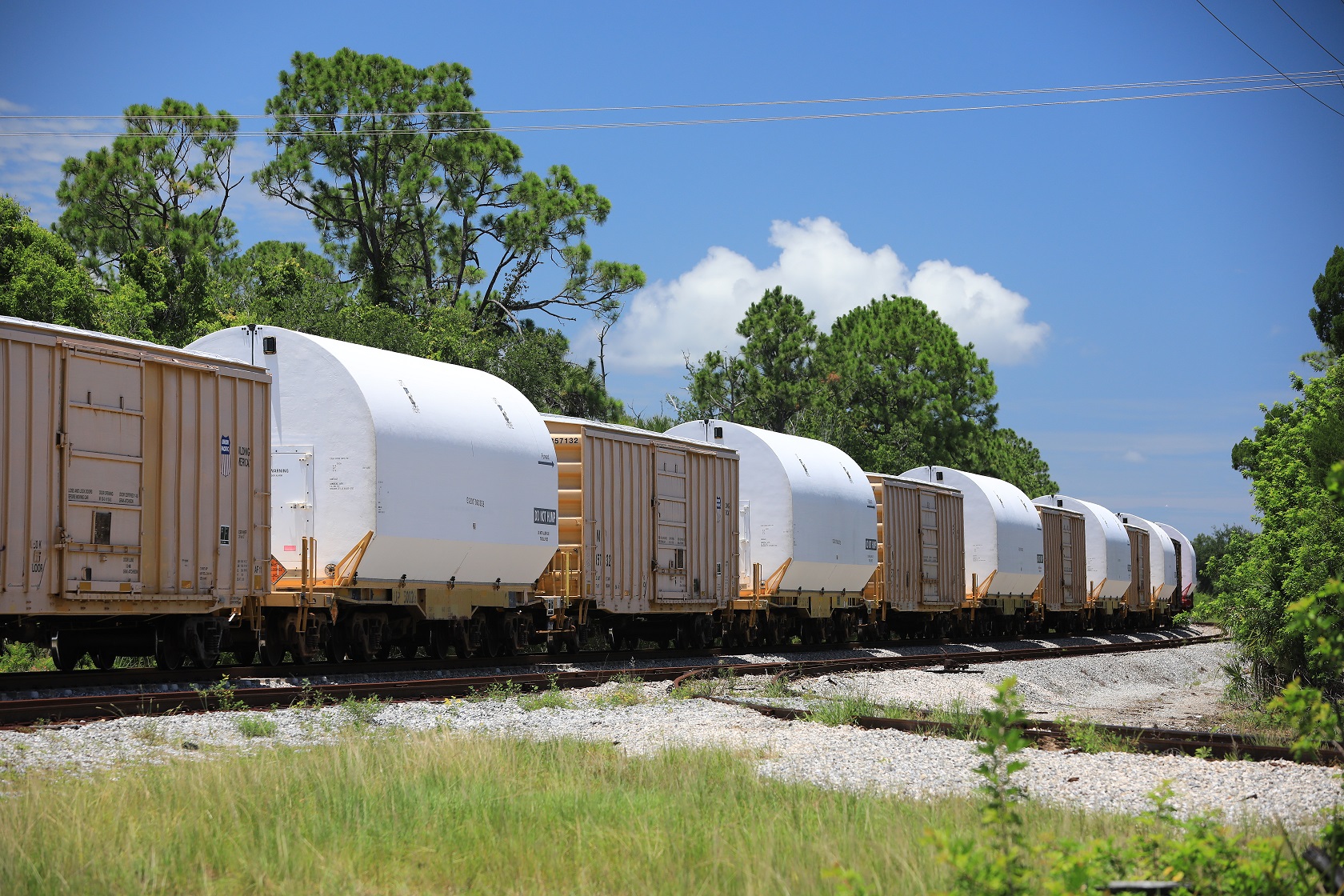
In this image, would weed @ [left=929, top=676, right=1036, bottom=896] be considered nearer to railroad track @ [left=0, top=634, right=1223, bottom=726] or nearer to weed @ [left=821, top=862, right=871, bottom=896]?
weed @ [left=821, top=862, right=871, bottom=896]

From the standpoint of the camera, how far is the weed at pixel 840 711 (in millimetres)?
13906

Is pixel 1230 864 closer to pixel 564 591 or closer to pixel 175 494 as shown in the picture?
pixel 175 494

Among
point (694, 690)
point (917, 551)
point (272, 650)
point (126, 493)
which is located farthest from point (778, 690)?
point (917, 551)

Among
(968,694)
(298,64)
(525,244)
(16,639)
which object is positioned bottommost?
(968,694)

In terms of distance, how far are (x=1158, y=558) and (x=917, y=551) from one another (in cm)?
2702

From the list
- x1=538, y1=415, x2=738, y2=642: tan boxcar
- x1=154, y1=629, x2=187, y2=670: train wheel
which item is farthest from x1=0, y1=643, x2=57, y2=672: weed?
x1=538, y1=415, x2=738, y2=642: tan boxcar

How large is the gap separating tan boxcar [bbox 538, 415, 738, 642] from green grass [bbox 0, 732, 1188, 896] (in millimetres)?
11942

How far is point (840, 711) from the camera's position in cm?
1421

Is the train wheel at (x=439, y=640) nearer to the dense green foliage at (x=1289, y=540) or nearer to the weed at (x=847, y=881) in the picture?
the dense green foliage at (x=1289, y=540)

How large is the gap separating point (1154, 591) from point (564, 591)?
40.8 metres

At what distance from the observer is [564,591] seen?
21344 millimetres

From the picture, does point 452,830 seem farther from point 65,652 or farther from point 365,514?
point 365,514

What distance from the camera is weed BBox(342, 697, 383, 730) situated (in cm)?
1215

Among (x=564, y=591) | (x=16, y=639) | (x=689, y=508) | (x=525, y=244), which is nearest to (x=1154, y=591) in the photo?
(x=525, y=244)
